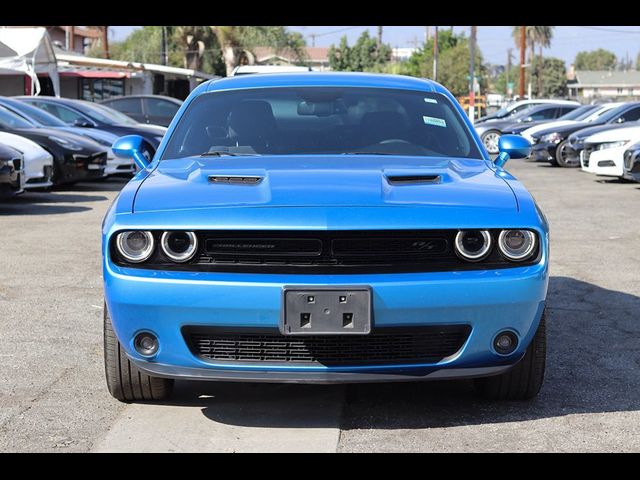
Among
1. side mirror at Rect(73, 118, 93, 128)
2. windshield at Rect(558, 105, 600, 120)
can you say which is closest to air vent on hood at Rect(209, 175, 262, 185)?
side mirror at Rect(73, 118, 93, 128)

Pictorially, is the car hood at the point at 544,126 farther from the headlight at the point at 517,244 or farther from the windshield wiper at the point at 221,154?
the headlight at the point at 517,244

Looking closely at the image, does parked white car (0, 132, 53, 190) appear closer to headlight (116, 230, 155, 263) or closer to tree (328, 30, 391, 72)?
headlight (116, 230, 155, 263)

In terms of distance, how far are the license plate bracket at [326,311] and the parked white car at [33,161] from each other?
1073 centimetres

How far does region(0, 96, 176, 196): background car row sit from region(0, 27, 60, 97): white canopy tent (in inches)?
376

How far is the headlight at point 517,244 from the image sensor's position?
14.6ft

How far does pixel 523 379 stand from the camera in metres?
4.79

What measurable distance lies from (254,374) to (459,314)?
0.81 metres

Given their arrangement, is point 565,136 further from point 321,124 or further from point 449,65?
point 449,65

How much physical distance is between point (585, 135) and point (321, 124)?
16.1 metres

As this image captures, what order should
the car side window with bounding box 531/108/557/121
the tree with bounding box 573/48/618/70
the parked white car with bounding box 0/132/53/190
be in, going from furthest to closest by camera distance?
the tree with bounding box 573/48/618/70
the car side window with bounding box 531/108/557/121
the parked white car with bounding box 0/132/53/190

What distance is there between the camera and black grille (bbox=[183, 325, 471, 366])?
436cm

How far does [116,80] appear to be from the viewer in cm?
4619

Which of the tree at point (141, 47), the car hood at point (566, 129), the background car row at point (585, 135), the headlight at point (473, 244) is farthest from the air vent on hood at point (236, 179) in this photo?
the tree at point (141, 47)

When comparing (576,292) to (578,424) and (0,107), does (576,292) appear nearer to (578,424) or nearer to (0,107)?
(578,424)
